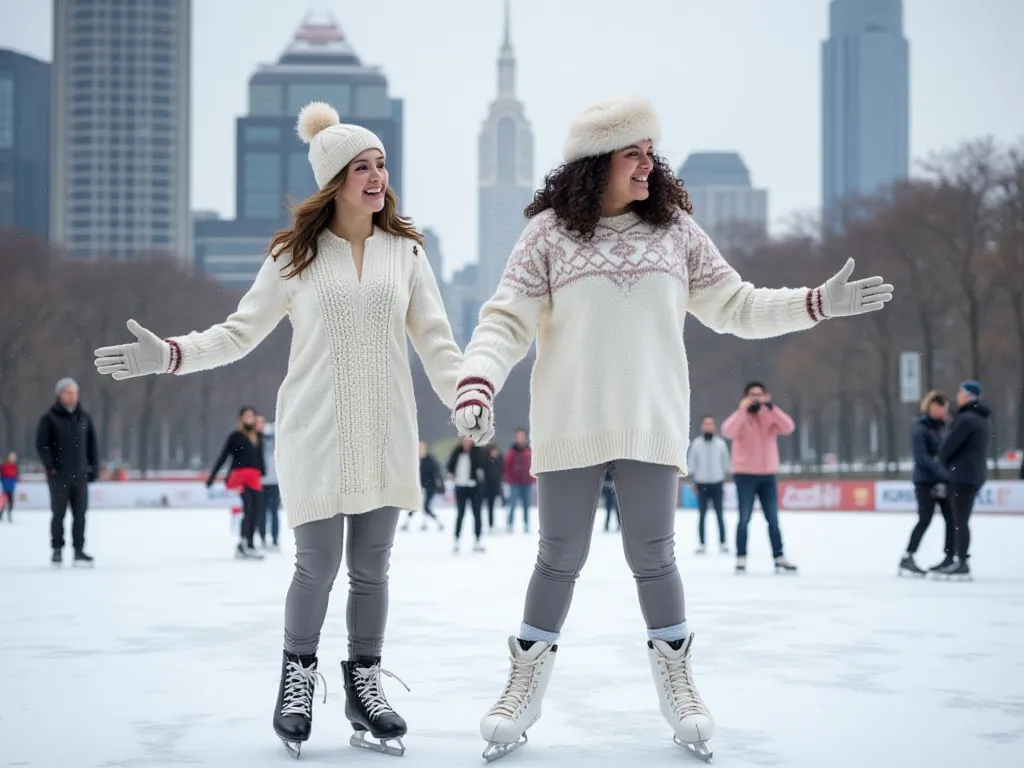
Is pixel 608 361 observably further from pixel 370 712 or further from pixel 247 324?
pixel 370 712

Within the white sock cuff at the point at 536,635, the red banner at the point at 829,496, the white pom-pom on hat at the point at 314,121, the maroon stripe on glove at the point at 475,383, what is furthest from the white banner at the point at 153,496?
the maroon stripe on glove at the point at 475,383

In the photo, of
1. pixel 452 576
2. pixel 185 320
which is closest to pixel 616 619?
pixel 452 576

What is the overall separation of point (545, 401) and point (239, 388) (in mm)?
65382

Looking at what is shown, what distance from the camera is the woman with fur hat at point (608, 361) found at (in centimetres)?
453

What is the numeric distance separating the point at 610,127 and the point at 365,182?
2.73ft

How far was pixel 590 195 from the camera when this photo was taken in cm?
464

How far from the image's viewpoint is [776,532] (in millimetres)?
12680

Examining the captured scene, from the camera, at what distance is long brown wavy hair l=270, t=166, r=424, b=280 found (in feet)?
15.7

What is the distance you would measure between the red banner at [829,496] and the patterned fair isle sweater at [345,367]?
27654 millimetres

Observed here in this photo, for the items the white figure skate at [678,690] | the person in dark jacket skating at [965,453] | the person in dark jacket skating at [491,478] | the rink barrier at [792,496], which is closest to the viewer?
the white figure skate at [678,690]

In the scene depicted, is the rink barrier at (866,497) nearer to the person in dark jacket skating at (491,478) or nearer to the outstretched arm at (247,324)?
the person in dark jacket skating at (491,478)

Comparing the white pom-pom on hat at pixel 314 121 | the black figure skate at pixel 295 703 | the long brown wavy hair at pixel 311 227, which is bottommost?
the black figure skate at pixel 295 703

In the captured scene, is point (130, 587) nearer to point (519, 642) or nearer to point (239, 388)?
point (519, 642)

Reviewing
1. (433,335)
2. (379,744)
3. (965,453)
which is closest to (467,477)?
(965,453)
